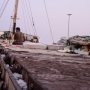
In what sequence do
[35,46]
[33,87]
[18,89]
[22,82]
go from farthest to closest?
[35,46] < [22,82] < [33,87] < [18,89]

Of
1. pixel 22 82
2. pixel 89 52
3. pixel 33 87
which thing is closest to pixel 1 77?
pixel 22 82

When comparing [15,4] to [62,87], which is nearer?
[62,87]

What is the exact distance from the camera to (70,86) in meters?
2.04

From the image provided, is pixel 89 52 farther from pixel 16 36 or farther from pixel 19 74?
pixel 16 36

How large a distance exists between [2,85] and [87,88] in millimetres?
1735

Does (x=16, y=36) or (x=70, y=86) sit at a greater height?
(x=16, y=36)

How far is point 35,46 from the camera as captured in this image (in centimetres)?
850

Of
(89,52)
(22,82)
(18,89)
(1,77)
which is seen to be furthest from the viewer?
(89,52)

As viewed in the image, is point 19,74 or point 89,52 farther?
point 89,52

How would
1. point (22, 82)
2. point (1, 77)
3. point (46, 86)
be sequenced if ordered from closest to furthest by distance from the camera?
1. point (46, 86)
2. point (22, 82)
3. point (1, 77)

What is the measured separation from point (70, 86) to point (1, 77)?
2.15 metres

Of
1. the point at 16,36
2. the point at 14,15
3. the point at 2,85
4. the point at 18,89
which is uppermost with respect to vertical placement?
the point at 14,15

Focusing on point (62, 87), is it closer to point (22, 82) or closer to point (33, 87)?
point (33, 87)

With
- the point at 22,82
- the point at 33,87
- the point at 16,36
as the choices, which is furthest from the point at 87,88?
the point at 16,36
